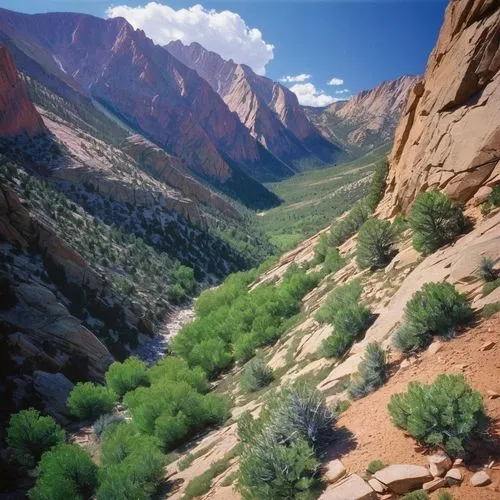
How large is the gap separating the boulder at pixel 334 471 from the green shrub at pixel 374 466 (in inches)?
19.9

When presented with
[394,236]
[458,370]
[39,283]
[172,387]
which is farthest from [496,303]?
[39,283]

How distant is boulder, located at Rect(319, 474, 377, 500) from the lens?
564 cm

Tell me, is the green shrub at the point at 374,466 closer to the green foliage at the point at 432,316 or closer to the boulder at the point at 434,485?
the boulder at the point at 434,485

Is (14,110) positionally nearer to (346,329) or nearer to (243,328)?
(243,328)

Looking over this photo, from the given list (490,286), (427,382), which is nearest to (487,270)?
(490,286)

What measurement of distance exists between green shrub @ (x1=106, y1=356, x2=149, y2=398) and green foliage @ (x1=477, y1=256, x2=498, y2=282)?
2500cm

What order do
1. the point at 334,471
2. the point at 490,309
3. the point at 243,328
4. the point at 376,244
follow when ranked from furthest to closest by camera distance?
the point at 243,328 < the point at 376,244 < the point at 490,309 < the point at 334,471

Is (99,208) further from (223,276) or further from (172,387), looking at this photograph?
(172,387)

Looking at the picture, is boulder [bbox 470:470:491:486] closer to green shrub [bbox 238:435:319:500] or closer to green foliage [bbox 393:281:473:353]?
green shrub [bbox 238:435:319:500]

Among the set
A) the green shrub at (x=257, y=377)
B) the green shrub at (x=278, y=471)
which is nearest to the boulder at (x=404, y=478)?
the green shrub at (x=278, y=471)

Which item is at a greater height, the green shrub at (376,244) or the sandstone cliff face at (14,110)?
the sandstone cliff face at (14,110)

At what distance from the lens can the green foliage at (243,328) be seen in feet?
82.6

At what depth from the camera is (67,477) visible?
49.0 feet

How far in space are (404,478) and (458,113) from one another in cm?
1895
